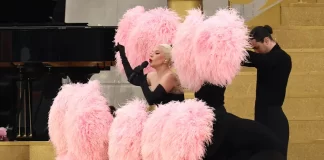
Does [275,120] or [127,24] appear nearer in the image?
[275,120]

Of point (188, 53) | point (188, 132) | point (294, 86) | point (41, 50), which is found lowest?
point (188, 132)

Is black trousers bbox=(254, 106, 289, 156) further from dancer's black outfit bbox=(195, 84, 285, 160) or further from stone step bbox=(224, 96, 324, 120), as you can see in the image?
stone step bbox=(224, 96, 324, 120)

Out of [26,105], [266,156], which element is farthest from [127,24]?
[26,105]

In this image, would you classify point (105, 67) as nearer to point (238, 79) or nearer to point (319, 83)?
point (238, 79)

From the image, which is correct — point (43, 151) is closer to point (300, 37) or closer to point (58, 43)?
point (58, 43)

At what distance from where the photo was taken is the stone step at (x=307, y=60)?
529 centimetres

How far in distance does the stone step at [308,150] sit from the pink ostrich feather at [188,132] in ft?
7.63

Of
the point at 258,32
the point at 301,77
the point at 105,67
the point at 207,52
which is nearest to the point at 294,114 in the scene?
the point at 301,77

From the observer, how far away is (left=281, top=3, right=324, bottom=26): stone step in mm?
6215

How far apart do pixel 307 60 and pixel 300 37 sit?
53 centimetres

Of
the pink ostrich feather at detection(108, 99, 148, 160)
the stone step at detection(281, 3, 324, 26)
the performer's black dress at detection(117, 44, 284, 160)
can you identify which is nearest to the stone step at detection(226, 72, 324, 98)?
the stone step at detection(281, 3, 324, 26)

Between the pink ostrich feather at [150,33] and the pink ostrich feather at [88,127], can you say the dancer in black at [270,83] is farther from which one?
the pink ostrich feather at [88,127]

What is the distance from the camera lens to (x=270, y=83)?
11.6ft

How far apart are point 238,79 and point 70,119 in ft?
6.28
